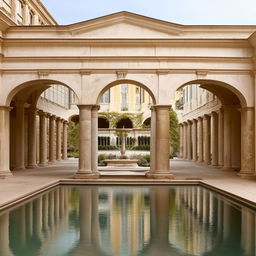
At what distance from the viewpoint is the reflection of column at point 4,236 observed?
8289mm

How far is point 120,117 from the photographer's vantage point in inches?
2571

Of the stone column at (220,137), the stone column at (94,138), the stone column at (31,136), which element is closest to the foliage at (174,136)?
the stone column at (220,137)

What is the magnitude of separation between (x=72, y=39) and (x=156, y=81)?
4.84 m

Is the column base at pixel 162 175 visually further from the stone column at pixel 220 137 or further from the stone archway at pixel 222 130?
the stone column at pixel 220 137

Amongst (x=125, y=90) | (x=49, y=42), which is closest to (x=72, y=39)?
(x=49, y=42)

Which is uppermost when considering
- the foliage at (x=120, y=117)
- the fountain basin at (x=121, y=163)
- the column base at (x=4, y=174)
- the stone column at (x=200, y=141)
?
the foliage at (x=120, y=117)

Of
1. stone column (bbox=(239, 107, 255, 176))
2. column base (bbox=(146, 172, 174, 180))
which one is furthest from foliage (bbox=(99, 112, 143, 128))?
column base (bbox=(146, 172, 174, 180))

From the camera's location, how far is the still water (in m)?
8.48

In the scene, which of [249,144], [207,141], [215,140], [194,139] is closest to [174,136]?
[194,139]

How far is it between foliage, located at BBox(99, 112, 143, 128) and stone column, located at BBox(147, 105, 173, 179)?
4236cm

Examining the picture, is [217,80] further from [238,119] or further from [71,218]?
[71,218]

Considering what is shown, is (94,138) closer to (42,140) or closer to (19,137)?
(19,137)

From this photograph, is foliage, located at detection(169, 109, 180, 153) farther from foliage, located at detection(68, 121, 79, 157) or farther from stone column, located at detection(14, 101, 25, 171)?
stone column, located at detection(14, 101, 25, 171)

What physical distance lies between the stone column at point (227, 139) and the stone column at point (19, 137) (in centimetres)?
1348
